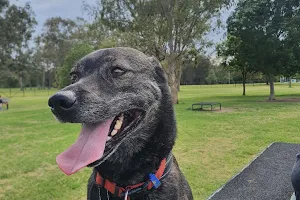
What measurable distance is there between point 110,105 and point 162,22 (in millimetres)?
20575

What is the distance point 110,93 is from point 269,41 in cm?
2125

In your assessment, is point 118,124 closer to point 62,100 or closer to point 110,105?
point 110,105

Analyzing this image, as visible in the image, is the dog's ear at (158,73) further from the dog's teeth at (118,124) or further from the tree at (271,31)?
the tree at (271,31)

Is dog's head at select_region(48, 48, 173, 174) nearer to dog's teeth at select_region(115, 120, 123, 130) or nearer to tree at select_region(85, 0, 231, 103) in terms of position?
dog's teeth at select_region(115, 120, 123, 130)

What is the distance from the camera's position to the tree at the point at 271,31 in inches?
834

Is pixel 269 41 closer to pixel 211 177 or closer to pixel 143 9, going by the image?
pixel 143 9

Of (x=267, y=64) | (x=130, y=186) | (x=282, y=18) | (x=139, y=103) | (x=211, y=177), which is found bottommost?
(x=211, y=177)

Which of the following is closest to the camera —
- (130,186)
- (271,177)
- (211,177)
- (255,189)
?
(130,186)

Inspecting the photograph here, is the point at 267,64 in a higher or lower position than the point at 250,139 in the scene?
higher

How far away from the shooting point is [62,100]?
1.79 m

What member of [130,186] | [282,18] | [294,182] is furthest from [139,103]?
[282,18]

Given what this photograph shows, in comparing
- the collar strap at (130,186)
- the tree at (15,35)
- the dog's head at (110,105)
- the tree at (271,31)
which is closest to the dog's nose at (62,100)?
the dog's head at (110,105)

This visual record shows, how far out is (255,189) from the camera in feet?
14.8

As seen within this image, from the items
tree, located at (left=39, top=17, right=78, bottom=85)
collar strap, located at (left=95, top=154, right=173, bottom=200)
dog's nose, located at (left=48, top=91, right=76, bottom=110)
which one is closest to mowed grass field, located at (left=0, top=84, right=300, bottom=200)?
collar strap, located at (left=95, top=154, right=173, bottom=200)
